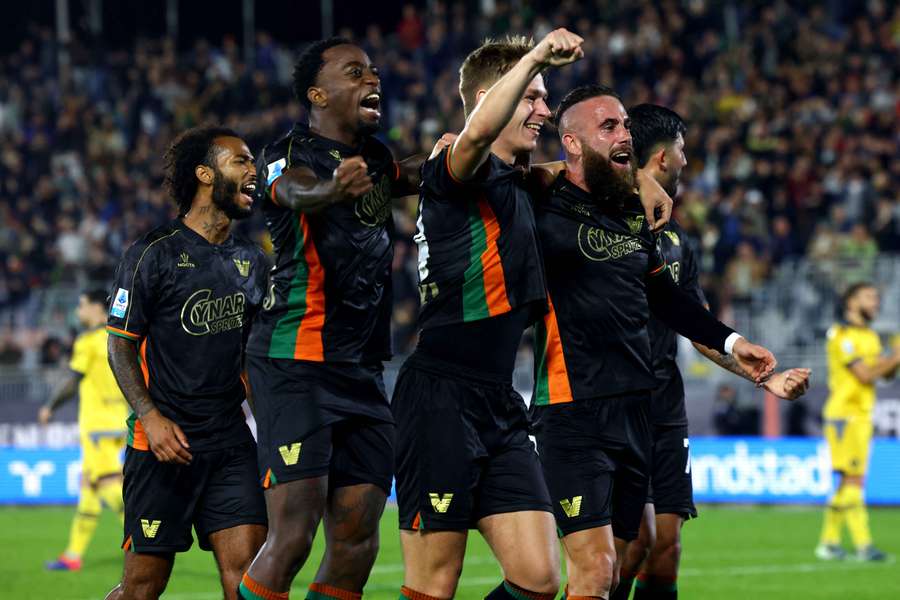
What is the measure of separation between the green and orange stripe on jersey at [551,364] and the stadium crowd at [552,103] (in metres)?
12.1

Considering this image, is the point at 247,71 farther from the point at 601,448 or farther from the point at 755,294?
the point at 601,448

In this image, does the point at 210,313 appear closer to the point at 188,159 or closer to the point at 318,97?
the point at 188,159

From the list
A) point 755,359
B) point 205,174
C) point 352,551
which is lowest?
point 352,551

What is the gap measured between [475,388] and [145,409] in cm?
151

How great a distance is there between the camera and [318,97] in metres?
6.01

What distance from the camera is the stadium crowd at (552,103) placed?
19.8 meters

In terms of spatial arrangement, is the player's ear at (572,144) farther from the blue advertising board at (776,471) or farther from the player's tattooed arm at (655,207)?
the blue advertising board at (776,471)

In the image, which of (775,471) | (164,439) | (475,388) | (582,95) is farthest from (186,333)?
(775,471)

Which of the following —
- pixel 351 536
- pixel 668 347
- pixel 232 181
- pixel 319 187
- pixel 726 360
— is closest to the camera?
pixel 319 187

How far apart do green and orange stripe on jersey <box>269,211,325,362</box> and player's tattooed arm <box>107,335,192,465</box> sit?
29.2 inches

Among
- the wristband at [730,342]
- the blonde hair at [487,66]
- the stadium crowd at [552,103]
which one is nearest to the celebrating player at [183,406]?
the blonde hair at [487,66]

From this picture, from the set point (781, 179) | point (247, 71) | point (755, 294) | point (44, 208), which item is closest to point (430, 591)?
point (755, 294)

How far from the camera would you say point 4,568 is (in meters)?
12.3

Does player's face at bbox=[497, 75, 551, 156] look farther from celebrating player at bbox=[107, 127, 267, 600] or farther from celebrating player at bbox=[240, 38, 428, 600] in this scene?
celebrating player at bbox=[107, 127, 267, 600]
